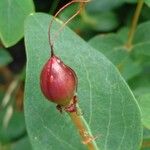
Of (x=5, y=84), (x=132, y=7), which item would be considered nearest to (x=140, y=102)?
(x=132, y=7)

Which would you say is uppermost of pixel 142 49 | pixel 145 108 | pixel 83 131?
pixel 83 131

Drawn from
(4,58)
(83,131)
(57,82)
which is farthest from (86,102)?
(4,58)

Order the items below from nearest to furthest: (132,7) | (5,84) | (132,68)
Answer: (132,68) < (132,7) < (5,84)

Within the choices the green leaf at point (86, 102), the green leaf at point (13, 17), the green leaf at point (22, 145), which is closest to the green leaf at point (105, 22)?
the green leaf at point (22, 145)

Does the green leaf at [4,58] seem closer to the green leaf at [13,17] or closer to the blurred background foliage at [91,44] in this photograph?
the blurred background foliage at [91,44]

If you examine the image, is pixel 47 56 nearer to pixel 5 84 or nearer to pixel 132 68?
pixel 132 68

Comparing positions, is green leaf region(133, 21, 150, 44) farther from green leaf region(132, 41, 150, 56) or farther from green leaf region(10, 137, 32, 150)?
green leaf region(10, 137, 32, 150)

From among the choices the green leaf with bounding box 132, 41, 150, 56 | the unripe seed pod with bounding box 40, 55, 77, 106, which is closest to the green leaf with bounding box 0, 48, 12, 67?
the green leaf with bounding box 132, 41, 150, 56

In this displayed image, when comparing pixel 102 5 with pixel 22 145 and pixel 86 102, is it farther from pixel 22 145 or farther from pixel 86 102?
pixel 86 102
